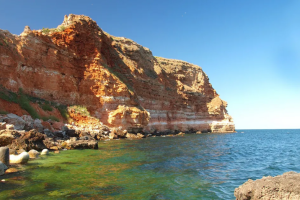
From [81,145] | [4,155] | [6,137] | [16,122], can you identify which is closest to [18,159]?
[4,155]

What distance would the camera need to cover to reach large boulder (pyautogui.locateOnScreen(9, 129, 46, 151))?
11774mm

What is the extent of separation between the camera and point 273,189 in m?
3.95

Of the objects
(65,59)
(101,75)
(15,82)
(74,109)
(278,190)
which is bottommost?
(278,190)

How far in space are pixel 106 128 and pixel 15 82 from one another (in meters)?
13.0

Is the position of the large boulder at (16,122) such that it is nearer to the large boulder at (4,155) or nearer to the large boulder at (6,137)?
the large boulder at (6,137)

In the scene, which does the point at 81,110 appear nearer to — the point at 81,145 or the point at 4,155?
the point at 81,145

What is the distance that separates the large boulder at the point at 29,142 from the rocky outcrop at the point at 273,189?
12.2 m

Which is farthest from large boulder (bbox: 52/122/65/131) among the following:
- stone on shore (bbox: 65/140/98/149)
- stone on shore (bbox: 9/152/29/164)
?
stone on shore (bbox: 9/152/29/164)

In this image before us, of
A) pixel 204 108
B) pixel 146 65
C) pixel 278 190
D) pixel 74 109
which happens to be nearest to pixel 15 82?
pixel 74 109

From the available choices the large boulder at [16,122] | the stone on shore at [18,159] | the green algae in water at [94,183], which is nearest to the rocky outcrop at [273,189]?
the green algae in water at [94,183]

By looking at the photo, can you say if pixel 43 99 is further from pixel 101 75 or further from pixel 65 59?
pixel 101 75

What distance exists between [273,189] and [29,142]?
42.8 feet

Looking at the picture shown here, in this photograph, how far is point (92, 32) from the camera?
3453cm

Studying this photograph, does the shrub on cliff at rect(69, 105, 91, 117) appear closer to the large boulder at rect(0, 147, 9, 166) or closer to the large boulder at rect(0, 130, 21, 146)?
the large boulder at rect(0, 130, 21, 146)
